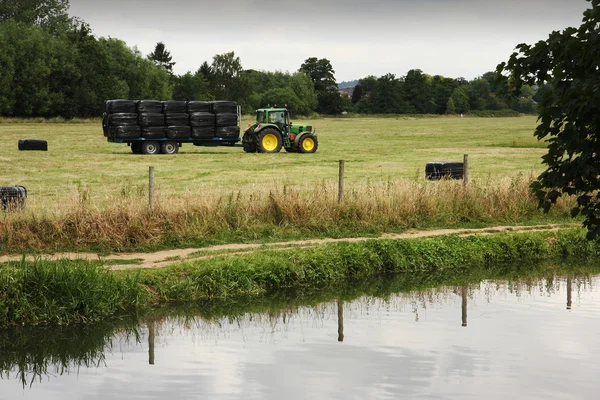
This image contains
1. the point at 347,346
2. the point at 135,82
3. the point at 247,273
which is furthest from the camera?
the point at 135,82

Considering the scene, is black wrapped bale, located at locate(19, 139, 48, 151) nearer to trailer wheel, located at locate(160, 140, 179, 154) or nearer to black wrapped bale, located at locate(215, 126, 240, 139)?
trailer wheel, located at locate(160, 140, 179, 154)

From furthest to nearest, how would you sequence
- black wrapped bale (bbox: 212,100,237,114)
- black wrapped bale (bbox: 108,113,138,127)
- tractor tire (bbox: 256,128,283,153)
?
tractor tire (bbox: 256,128,283,153), black wrapped bale (bbox: 212,100,237,114), black wrapped bale (bbox: 108,113,138,127)

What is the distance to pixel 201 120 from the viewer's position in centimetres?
4091

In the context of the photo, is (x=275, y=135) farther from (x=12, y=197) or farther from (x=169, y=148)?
(x=12, y=197)

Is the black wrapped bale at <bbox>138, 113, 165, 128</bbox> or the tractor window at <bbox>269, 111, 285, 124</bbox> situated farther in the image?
the tractor window at <bbox>269, 111, 285, 124</bbox>

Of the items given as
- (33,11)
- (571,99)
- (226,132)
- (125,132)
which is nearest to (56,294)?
(571,99)

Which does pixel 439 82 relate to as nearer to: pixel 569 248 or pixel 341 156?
pixel 341 156

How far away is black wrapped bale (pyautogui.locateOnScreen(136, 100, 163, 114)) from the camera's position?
39969 millimetres

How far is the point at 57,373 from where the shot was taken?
11445mm

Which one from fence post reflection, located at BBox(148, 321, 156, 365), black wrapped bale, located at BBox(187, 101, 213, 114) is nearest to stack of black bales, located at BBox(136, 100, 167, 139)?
black wrapped bale, located at BBox(187, 101, 213, 114)

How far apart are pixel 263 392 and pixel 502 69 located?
453cm

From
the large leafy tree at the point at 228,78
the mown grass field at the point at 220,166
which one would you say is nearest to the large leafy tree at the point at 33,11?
the large leafy tree at the point at 228,78

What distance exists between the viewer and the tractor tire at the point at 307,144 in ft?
138

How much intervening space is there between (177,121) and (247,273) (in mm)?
25958
